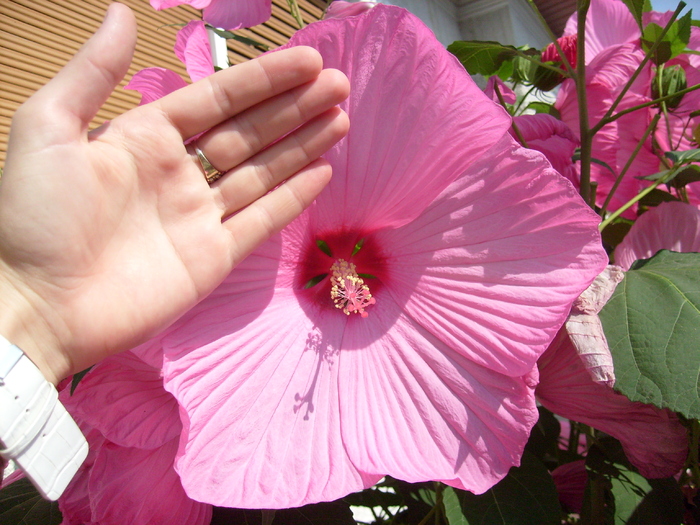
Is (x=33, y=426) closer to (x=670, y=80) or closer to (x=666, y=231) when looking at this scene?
(x=666, y=231)

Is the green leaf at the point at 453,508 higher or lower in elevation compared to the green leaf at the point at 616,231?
lower

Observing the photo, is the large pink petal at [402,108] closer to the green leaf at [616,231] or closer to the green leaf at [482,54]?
the green leaf at [482,54]

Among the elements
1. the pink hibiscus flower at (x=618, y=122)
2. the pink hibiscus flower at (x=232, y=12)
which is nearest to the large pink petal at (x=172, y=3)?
the pink hibiscus flower at (x=232, y=12)

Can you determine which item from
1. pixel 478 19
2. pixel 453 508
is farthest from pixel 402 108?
pixel 478 19

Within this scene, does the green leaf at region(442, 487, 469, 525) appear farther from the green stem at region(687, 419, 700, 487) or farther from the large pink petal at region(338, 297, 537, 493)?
the green stem at region(687, 419, 700, 487)

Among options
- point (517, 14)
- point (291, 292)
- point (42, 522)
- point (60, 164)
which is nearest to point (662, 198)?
point (291, 292)

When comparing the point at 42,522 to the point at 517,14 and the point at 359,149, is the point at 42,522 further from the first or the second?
the point at 517,14
